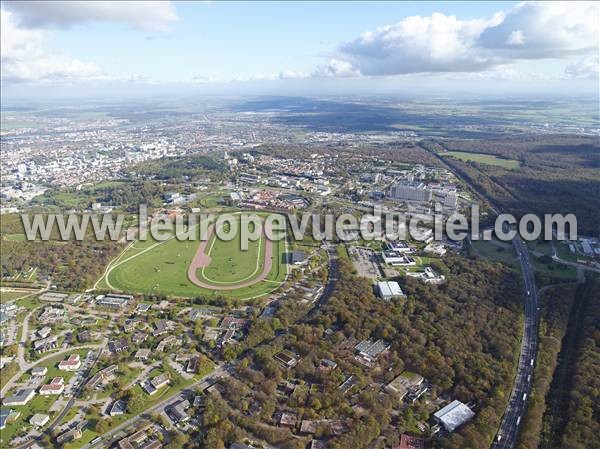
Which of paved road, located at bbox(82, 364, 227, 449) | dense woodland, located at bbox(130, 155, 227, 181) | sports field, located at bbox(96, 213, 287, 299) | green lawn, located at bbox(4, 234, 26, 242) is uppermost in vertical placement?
dense woodland, located at bbox(130, 155, 227, 181)

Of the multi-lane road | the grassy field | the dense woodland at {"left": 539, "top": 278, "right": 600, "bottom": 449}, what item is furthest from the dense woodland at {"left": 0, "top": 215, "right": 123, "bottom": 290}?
the grassy field

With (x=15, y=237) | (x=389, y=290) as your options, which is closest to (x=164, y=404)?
(x=389, y=290)

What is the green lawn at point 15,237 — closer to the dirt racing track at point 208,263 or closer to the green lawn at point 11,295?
the green lawn at point 11,295

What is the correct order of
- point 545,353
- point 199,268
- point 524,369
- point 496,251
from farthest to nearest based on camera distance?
point 496,251 < point 199,268 < point 545,353 < point 524,369

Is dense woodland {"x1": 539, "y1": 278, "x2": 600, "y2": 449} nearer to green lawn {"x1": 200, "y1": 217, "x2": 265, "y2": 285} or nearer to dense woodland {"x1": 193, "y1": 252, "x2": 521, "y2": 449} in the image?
dense woodland {"x1": 193, "y1": 252, "x2": 521, "y2": 449}

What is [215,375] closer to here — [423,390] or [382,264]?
[423,390]

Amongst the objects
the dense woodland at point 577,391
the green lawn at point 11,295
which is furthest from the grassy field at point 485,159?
the green lawn at point 11,295

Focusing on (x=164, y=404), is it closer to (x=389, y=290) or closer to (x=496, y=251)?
(x=389, y=290)
